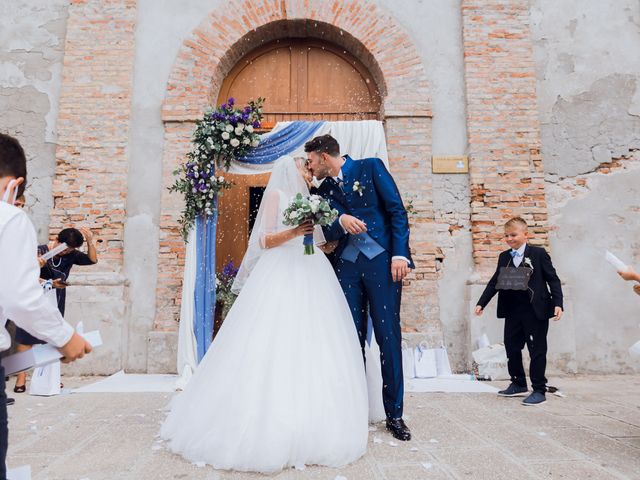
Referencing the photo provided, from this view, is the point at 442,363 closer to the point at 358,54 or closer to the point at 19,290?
the point at 358,54

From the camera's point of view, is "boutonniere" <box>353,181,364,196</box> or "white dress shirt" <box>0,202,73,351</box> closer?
"white dress shirt" <box>0,202,73,351</box>

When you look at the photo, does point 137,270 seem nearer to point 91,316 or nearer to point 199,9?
point 91,316

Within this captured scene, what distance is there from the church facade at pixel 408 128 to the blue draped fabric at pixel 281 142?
2.76ft

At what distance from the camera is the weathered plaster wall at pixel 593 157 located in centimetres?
623

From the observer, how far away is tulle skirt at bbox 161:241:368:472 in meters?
2.51

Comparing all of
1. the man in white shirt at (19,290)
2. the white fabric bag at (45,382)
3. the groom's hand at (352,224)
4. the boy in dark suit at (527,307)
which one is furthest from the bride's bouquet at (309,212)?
the white fabric bag at (45,382)

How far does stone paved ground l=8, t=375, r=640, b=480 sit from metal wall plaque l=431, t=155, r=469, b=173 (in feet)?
10.4

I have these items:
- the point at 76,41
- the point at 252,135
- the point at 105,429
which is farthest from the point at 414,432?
the point at 76,41

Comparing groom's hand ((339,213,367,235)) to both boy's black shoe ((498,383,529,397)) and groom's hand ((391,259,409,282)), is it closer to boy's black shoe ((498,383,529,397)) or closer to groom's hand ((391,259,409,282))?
groom's hand ((391,259,409,282))

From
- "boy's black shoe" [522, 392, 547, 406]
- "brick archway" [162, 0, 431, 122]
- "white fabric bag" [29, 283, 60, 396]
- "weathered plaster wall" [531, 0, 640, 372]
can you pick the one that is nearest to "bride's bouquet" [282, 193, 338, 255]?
"boy's black shoe" [522, 392, 547, 406]

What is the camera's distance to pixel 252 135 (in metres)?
5.86

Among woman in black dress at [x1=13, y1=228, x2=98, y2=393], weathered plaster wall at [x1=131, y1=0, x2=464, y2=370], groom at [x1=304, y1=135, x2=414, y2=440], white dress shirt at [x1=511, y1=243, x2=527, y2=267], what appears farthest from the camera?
weathered plaster wall at [x1=131, y1=0, x2=464, y2=370]

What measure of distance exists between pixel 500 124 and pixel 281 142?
10.1ft

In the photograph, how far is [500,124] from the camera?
653 centimetres
